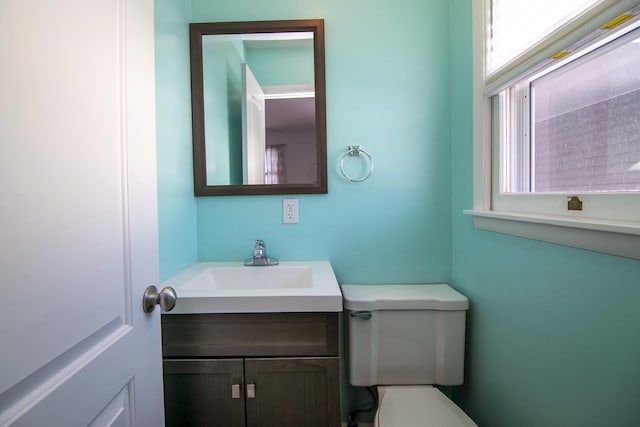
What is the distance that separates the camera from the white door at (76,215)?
0.35 metres

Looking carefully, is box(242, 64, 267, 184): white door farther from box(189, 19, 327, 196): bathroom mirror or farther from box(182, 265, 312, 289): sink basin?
box(182, 265, 312, 289): sink basin

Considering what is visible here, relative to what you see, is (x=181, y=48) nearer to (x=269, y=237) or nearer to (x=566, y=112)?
(x=269, y=237)

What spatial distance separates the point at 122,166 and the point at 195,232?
0.77 meters

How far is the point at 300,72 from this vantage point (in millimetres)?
1267

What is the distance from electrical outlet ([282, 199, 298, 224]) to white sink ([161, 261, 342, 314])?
207 millimetres

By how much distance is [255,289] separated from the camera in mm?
1047

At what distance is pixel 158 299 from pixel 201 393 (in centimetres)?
44

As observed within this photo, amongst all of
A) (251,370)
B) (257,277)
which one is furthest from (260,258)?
(251,370)

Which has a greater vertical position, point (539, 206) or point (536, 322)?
point (539, 206)

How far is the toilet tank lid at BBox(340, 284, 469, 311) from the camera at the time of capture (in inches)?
42.3

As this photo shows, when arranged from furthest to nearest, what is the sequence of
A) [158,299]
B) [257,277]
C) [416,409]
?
[257,277] → [416,409] → [158,299]

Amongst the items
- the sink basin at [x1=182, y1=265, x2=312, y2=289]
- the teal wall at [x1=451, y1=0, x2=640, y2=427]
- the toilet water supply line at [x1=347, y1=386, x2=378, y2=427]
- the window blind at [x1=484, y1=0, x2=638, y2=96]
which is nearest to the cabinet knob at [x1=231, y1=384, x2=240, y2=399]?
the sink basin at [x1=182, y1=265, x2=312, y2=289]

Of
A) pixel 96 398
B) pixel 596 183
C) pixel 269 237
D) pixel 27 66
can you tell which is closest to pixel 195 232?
pixel 269 237

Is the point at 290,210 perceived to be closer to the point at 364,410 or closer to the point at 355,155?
the point at 355,155
